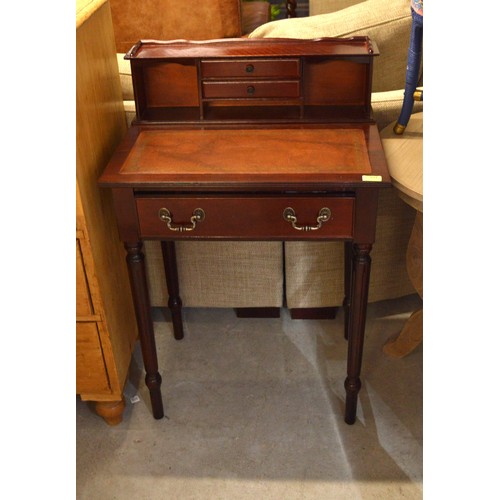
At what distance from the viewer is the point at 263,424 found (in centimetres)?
160

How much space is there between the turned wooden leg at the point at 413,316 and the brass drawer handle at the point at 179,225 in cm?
56

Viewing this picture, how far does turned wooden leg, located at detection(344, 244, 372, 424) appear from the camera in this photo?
134 cm

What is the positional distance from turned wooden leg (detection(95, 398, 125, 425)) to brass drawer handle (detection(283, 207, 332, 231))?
0.65 m

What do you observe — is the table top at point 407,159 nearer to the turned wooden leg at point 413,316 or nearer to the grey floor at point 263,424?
the turned wooden leg at point 413,316

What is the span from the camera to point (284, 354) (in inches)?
71.5

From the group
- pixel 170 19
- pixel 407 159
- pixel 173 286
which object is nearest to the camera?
pixel 407 159

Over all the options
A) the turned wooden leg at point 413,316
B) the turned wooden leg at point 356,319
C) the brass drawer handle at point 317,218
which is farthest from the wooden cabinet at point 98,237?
the turned wooden leg at point 413,316

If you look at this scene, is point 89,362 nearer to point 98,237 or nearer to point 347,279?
point 98,237

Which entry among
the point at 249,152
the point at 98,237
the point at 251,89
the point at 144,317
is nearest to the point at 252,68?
the point at 251,89

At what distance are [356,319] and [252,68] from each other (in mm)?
591

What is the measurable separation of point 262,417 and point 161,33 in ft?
4.94

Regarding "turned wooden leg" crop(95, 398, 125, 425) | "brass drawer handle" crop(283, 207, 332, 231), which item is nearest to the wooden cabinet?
"turned wooden leg" crop(95, 398, 125, 425)
